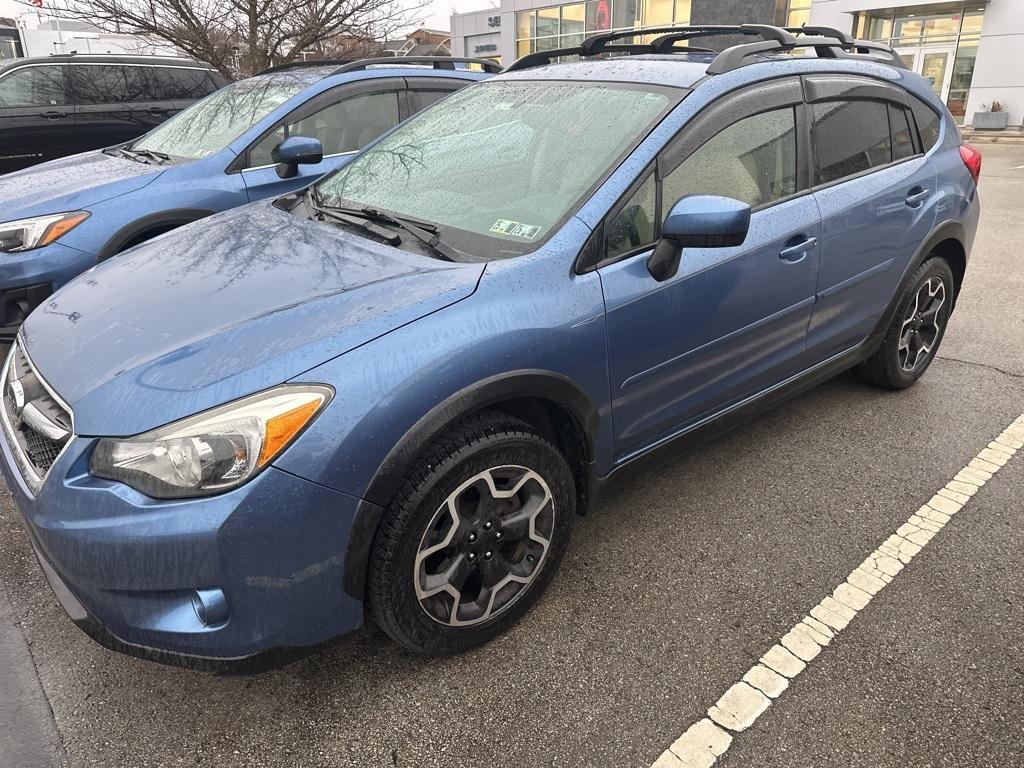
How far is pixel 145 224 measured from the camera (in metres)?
4.04

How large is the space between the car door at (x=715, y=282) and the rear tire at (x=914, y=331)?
3.01ft

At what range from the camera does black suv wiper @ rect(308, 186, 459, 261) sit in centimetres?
236

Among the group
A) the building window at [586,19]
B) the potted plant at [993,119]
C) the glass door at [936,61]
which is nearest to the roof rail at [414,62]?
the potted plant at [993,119]

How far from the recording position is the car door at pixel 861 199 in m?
3.07

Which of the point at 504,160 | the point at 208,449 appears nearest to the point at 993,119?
the point at 504,160

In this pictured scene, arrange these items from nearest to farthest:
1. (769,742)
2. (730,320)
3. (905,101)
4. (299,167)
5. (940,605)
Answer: (769,742), (940,605), (730,320), (905,101), (299,167)

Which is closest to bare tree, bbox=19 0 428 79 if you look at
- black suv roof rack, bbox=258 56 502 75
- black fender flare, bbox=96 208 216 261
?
black suv roof rack, bbox=258 56 502 75

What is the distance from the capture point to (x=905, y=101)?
3541 mm

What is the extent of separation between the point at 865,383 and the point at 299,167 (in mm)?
3428

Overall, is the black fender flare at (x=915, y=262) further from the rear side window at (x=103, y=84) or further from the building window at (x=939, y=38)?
the building window at (x=939, y=38)

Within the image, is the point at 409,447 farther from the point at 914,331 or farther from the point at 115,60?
the point at 115,60

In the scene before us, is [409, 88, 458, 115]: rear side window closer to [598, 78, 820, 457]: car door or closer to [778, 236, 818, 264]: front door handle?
[598, 78, 820, 457]: car door

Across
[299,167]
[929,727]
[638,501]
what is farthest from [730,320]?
[299,167]

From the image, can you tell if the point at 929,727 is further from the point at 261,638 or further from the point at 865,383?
the point at 865,383
